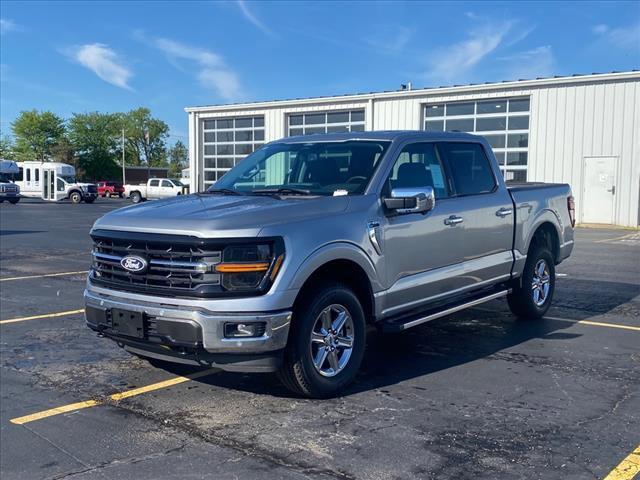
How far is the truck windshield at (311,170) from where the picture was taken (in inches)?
216

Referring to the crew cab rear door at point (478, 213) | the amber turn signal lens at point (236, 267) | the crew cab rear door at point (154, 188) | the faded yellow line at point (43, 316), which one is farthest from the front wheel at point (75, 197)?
the amber turn signal lens at point (236, 267)

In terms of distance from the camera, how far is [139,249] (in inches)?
184

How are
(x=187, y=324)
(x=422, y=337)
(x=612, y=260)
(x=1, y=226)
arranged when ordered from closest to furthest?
1. (x=187, y=324)
2. (x=422, y=337)
3. (x=612, y=260)
4. (x=1, y=226)

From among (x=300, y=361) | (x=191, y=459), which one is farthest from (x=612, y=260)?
(x=191, y=459)

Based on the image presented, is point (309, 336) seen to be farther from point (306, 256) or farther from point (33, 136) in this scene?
point (33, 136)

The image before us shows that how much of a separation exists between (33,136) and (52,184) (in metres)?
39.1

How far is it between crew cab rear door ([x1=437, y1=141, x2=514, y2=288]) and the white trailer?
43.0 m

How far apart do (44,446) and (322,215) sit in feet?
7.78

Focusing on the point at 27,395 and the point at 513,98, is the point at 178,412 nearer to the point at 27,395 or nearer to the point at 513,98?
the point at 27,395

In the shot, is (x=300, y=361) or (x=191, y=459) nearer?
(x=191, y=459)

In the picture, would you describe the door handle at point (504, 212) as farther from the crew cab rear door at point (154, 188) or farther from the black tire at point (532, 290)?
the crew cab rear door at point (154, 188)

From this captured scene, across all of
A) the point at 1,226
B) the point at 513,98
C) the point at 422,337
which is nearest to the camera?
the point at 422,337

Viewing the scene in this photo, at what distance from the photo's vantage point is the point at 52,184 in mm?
46906

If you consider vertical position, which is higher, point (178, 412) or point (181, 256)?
point (181, 256)
